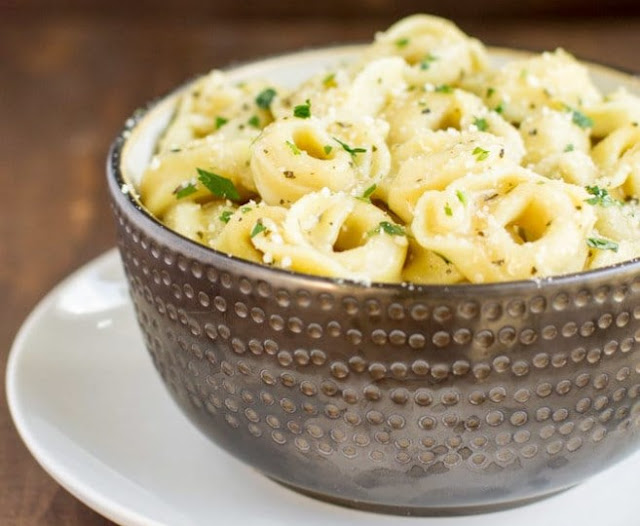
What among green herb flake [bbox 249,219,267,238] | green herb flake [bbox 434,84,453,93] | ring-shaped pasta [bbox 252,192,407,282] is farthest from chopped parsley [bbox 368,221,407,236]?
green herb flake [bbox 434,84,453,93]

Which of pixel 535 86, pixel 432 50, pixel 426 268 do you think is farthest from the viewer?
pixel 432 50

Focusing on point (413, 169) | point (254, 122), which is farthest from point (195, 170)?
point (413, 169)

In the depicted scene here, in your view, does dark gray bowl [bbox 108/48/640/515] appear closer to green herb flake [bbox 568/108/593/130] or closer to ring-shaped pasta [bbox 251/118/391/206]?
ring-shaped pasta [bbox 251/118/391/206]

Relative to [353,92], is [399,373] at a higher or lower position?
lower

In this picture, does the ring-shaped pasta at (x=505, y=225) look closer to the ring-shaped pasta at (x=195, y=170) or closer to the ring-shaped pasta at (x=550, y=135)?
the ring-shaped pasta at (x=550, y=135)

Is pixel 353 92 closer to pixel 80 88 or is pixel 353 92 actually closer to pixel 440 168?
pixel 440 168

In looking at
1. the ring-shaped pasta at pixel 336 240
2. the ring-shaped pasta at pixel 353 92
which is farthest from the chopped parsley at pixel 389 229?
the ring-shaped pasta at pixel 353 92

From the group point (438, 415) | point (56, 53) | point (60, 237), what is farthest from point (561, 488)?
point (56, 53)

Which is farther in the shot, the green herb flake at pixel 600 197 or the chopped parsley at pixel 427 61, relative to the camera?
the chopped parsley at pixel 427 61
